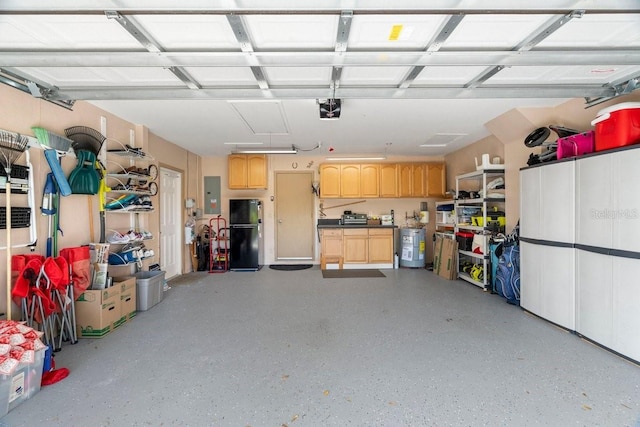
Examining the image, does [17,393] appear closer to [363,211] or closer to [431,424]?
[431,424]

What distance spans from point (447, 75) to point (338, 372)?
284cm

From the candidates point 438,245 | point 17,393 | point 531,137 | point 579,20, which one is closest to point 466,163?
point 438,245

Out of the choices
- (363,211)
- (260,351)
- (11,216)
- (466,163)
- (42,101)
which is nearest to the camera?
(11,216)

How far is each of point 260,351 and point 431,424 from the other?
157 cm

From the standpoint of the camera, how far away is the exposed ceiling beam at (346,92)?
2797mm

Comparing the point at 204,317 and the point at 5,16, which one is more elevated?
the point at 5,16

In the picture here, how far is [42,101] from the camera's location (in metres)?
2.86

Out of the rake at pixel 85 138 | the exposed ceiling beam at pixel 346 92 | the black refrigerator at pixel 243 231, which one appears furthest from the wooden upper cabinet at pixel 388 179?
the rake at pixel 85 138

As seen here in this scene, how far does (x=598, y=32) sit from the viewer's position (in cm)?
198

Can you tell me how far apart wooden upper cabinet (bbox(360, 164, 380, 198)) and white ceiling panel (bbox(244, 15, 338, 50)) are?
4.68 meters

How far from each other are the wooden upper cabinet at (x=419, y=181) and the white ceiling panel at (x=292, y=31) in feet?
16.7

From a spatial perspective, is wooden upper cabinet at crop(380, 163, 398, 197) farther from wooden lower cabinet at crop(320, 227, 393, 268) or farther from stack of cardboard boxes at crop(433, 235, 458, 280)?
stack of cardboard boxes at crop(433, 235, 458, 280)

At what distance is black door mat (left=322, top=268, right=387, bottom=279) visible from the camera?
5.72 metres

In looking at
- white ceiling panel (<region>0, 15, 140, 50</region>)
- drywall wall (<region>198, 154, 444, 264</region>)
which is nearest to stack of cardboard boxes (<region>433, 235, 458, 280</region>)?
drywall wall (<region>198, 154, 444, 264</region>)
